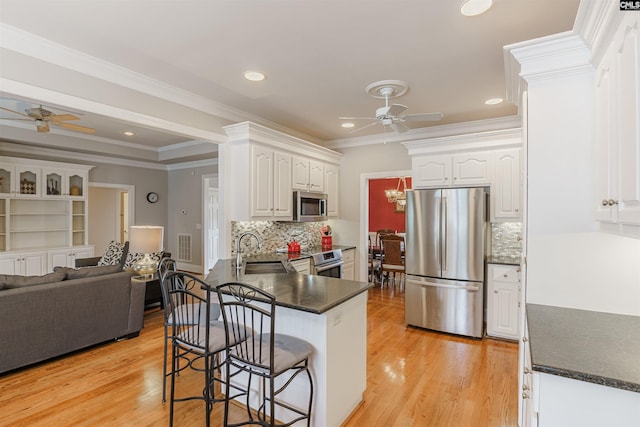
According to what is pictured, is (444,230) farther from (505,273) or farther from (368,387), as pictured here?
(368,387)

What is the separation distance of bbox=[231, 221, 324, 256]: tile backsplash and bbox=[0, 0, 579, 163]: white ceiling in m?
1.36

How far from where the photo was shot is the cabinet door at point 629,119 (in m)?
1.06

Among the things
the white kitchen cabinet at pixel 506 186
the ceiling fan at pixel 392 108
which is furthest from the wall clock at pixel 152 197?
the white kitchen cabinet at pixel 506 186

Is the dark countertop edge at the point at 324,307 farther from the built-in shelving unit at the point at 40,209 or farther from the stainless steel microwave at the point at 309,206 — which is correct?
the built-in shelving unit at the point at 40,209

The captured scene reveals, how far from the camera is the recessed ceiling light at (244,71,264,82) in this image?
293 cm

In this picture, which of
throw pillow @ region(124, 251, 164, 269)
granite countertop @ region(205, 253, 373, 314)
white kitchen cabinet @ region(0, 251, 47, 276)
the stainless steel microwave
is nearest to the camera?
granite countertop @ region(205, 253, 373, 314)

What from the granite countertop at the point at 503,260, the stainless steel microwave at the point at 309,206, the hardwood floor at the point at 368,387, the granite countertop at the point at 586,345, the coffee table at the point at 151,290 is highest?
the stainless steel microwave at the point at 309,206

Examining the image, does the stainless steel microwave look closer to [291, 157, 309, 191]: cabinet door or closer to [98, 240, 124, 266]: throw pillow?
[291, 157, 309, 191]: cabinet door

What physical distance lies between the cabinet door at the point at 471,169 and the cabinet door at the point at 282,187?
7.10ft

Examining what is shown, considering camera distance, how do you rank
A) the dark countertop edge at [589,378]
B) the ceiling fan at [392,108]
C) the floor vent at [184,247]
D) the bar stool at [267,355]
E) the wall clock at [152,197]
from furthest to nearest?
1. the floor vent at [184,247]
2. the wall clock at [152,197]
3. the ceiling fan at [392,108]
4. the bar stool at [267,355]
5. the dark countertop edge at [589,378]

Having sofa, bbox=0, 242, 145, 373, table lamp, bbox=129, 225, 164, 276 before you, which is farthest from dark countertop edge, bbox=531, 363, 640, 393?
table lamp, bbox=129, 225, 164, 276

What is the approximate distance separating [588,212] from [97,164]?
7.55 meters

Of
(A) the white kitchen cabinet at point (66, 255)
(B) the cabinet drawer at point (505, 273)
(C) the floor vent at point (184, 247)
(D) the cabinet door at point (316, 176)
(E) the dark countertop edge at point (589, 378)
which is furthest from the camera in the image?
(C) the floor vent at point (184, 247)

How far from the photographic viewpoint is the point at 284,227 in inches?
193
